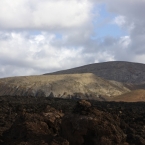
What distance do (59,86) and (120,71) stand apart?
60065 millimetres

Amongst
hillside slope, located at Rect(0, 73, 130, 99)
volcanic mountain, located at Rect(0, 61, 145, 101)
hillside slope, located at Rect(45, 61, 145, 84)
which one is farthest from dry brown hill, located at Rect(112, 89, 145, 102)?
hillside slope, located at Rect(45, 61, 145, 84)

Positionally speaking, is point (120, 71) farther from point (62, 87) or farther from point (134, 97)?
point (134, 97)

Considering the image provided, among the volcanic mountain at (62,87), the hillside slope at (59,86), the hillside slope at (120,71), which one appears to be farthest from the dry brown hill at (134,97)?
the hillside slope at (120,71)

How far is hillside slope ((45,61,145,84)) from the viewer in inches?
5340

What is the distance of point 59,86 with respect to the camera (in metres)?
81.0

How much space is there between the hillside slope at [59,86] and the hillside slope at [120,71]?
43913 millimetres

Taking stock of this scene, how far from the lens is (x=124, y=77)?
13575 centimetres

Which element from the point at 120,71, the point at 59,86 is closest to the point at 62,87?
the point at 59,86

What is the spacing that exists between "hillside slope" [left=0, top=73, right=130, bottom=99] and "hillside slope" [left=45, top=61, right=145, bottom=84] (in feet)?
144

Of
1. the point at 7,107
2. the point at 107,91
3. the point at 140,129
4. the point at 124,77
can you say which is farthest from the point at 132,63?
the point at 140,129

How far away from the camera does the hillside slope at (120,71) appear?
136 metres

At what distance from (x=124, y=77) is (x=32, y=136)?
126329 millimetres

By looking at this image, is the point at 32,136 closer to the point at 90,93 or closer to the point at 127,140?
the point at 127,140

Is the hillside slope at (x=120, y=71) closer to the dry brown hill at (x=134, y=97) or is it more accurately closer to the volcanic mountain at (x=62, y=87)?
the volcanic mountain at (x=62, y=87)
